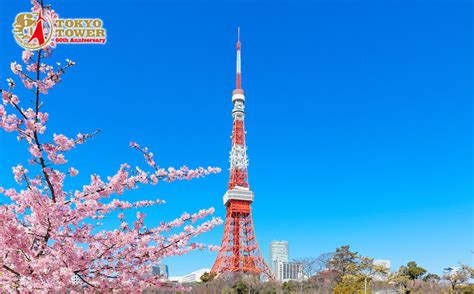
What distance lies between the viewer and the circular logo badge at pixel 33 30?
3173 mm

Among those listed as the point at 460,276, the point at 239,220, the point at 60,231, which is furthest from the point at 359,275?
the point at 60,231

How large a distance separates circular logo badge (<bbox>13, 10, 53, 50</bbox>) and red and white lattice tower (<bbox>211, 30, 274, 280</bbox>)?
77.2 ft

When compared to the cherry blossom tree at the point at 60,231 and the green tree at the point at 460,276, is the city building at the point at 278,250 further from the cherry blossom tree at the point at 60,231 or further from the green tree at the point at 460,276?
the cherry blossom tree at the point at 60,231

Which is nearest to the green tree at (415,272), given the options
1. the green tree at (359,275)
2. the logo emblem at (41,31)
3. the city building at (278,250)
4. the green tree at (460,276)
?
the green tree at (359,275)

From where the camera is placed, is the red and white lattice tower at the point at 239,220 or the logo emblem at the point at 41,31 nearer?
the logo emblem at the point at 41,31

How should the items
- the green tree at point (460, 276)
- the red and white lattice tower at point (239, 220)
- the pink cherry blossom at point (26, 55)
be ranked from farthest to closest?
1. the red and white lattice tower at point (239, 220)
2. the green tree at point (460, 276)
3. the pink cherry blossom at point (26, 55)

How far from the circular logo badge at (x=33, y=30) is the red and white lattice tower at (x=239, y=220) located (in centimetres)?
2352

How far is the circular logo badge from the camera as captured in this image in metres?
3.17

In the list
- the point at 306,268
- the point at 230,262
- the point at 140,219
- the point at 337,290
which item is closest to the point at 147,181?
the point at 140,219

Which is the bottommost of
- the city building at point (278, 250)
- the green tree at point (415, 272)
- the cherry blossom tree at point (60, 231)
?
the cherry blossom tree at point (60, 231)

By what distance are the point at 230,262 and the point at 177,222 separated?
25.0 meters

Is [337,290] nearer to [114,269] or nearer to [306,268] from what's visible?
[306,268]

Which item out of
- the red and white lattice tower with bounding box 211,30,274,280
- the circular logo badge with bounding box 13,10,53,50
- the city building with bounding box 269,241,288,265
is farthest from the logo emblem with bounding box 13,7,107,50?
the city building with bounding box 269,241,288,265

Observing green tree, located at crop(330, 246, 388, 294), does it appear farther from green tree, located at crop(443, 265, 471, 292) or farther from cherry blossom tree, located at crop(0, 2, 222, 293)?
cherry blossom tree, located at crop(0, 2, 222, 293)
